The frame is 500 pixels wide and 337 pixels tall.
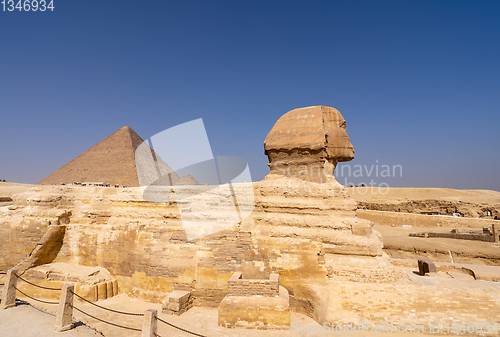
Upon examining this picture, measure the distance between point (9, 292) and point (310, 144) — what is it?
7.77m

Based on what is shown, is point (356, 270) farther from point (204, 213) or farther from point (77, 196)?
point (77, 196)

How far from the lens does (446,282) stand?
5.62 meters

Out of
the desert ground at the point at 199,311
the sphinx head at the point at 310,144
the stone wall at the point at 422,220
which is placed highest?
the sphinx head at the point at 310,144

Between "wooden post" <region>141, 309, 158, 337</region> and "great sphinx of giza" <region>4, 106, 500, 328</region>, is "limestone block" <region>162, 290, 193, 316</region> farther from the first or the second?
"wooden post" <region>141, 309, 158, 337</region>

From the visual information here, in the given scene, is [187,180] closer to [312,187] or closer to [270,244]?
[270,244]

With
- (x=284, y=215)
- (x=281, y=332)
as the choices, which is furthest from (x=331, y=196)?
(x=281, y=332)

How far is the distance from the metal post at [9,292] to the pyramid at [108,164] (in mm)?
8878

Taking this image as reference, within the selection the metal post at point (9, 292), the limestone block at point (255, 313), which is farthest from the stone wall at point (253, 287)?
the metal post at point (9, 292)

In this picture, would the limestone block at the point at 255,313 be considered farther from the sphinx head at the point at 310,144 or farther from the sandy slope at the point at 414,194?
the sandy slope at the point at 414,194

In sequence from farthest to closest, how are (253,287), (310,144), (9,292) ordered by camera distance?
(310,144) → (9,292) → (253,287)

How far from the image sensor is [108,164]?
16.1m

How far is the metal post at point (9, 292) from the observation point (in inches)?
231

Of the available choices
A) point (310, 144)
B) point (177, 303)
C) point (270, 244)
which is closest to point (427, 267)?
point (270, 244)

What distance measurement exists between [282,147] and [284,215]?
1884 mm
